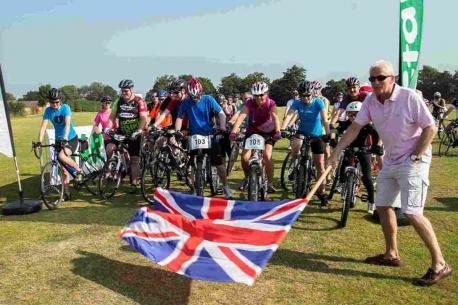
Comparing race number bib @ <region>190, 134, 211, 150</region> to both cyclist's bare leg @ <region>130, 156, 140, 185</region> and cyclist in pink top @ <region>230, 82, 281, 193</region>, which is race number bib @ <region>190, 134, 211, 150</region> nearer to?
cyclist in pink top @ <region>230, 82, 281, 193</region>

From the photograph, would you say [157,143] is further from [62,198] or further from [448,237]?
[448,237]

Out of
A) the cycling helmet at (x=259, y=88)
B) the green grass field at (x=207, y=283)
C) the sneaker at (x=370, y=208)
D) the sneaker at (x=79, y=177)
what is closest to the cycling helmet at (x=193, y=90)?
the cycling helmet at (x=259, y=88)

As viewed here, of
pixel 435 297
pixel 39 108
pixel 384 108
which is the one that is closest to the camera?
pixel 435 297

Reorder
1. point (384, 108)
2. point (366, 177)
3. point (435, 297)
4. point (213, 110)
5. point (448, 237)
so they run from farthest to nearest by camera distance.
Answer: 1. point (213, 110)
2. point (366, 177)
3. point (448, 237)
4. point (384, 108)
5. point (435, 297)

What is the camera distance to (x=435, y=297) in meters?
4.38

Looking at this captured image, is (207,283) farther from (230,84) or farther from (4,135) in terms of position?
(230,84)

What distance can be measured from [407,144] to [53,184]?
21.5 feet

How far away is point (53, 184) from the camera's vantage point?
27.7ft

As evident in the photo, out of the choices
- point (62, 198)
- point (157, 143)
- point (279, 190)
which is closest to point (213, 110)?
point (157, 143)

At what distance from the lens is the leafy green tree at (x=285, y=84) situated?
106500mm

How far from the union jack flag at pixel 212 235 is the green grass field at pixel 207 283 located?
16.5 inches

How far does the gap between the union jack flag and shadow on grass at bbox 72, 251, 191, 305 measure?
37 cm

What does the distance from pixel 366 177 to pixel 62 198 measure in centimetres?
571

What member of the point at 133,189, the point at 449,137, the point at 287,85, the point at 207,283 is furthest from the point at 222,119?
the point at 287,85
